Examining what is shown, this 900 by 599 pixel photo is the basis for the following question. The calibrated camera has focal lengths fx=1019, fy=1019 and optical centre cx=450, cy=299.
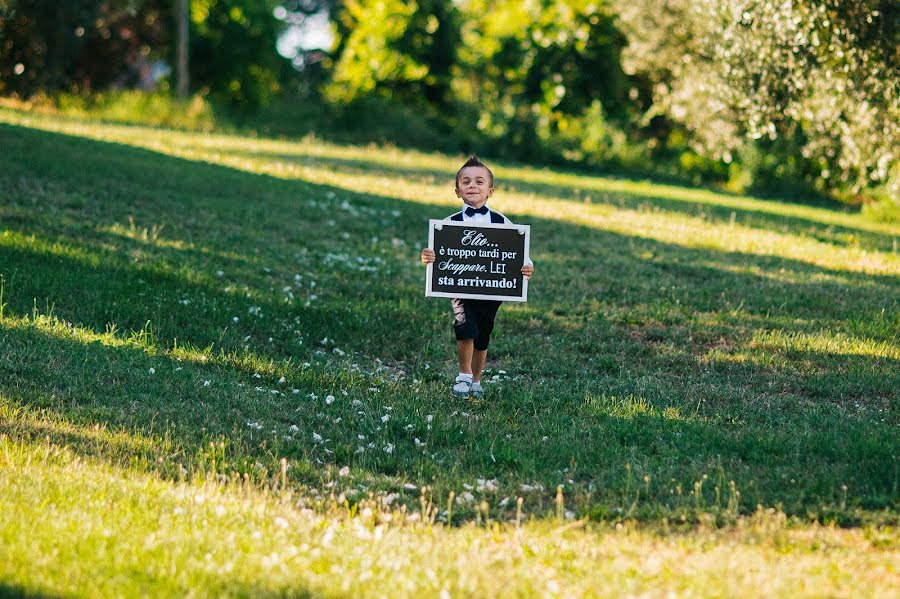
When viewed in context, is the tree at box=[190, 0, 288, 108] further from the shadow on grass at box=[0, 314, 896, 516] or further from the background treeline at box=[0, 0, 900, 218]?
the shadow on grass at box=[0, 314, 896, 516]

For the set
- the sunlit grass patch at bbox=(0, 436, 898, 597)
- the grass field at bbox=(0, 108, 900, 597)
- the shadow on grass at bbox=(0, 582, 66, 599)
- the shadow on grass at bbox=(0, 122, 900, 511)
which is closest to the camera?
the shadow on grass at bbox=(0, 582, 66, 599)

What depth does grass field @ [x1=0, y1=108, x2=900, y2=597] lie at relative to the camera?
4.78 meters

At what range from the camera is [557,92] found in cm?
2653

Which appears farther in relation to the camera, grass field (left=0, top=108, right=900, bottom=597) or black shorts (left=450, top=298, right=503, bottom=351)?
black shorts (left=450, top=298, right=503, bottom=351)

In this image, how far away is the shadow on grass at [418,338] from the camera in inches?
268

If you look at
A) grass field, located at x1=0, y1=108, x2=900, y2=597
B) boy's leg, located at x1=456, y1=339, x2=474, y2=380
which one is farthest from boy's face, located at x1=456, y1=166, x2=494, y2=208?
grass field, located at x1=0, y1=108, x2=900, y2=597

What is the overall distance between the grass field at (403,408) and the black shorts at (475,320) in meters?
0.50

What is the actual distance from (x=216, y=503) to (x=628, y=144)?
899 inches

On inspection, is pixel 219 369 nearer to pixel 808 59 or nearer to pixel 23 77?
pixel 808 59

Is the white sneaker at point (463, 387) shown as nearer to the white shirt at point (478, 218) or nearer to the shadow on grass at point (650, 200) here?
the white shirt at point (478, 218)

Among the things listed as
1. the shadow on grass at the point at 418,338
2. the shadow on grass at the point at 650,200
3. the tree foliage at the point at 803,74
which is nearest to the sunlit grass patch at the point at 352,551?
the shadow on grass at the point at 418,338

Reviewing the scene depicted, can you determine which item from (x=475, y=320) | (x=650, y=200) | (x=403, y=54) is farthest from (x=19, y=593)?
(x=403, y=54)

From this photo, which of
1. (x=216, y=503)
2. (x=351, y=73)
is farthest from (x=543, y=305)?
(x=351, y=73)

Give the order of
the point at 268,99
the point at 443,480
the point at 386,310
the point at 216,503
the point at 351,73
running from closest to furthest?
1. the point at 216,503
2. the point at 443,480
3. the point at 386,310
4. the point at 351,73
5. the point at 268,99
